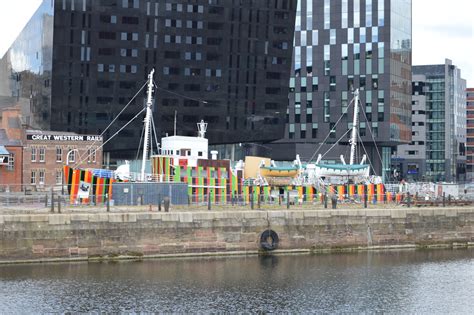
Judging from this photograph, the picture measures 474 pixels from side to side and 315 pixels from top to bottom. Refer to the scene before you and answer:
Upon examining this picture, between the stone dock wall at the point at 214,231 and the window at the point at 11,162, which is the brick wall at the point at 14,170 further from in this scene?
the stone dock wall at the point at 214,231

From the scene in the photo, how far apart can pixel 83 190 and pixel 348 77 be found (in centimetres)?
8453

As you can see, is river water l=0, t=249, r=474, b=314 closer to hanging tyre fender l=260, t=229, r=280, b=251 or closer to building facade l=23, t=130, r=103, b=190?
hanging tyre fender l=260, t=229, r=280, b=251

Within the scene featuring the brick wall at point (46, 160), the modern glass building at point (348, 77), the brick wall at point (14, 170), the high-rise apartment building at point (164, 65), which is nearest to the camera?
the brick wall at point (14, 170)

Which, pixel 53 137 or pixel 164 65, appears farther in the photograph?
pixel 164 65

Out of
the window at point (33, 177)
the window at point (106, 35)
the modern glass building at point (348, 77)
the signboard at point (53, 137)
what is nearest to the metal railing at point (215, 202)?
the window at point (33, 177)

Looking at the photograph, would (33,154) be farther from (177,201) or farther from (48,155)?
(177,201)

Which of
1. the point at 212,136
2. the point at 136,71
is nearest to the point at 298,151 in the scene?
the point at 212,136

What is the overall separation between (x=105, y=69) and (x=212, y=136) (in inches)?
755

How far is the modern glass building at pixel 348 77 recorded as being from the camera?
140375mm

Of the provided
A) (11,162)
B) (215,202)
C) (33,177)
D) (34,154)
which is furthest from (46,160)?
(215,202)

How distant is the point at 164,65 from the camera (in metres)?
109

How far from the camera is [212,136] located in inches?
4520

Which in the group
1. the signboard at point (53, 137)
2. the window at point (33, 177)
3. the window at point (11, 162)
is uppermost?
the signboard at point (53, 137)

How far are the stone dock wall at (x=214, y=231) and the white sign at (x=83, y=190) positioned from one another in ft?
31.4
